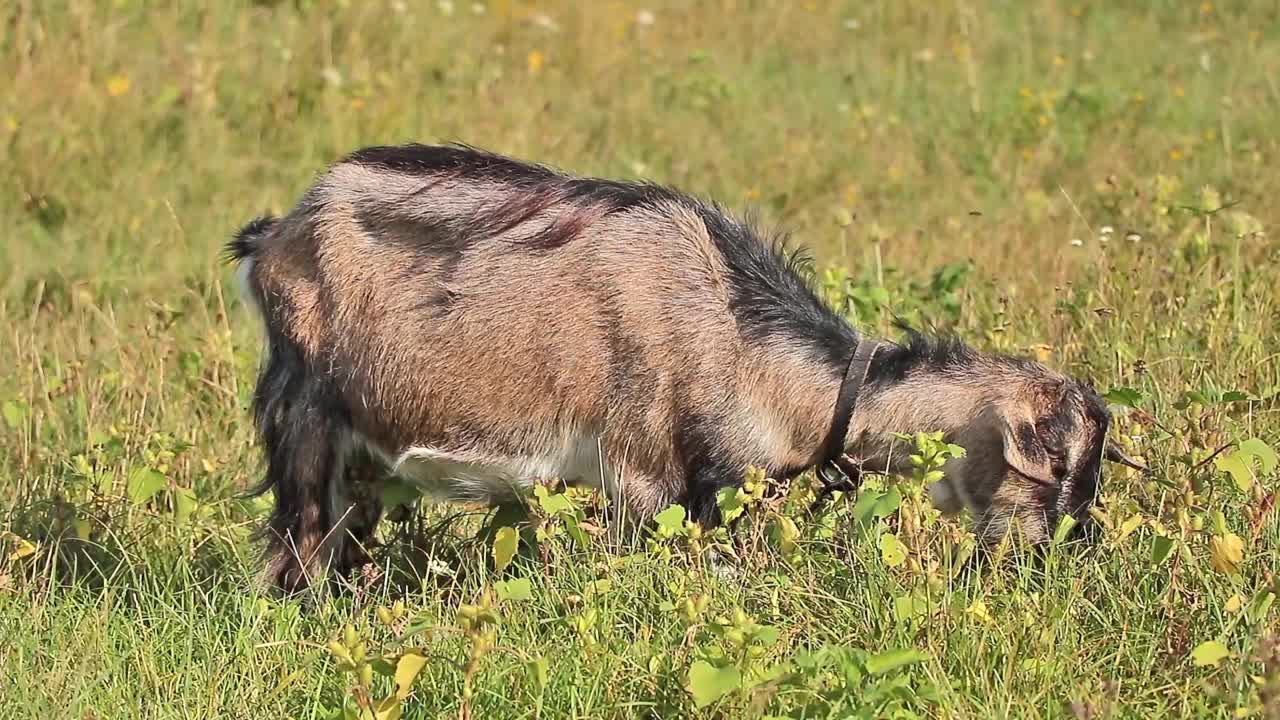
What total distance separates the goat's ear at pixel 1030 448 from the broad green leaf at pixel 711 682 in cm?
127

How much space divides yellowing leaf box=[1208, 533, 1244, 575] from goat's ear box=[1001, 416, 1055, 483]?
1.74 ft

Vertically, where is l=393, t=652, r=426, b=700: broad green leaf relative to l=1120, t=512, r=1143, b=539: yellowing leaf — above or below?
below

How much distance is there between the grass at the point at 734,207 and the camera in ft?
13.5

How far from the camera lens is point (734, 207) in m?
9.06

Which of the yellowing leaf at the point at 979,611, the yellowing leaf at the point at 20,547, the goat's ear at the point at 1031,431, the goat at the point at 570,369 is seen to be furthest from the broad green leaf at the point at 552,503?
the yellowing leaf at the point at 20,547

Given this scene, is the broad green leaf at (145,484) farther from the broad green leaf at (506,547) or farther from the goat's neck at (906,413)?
the goat's neck at (906,413)

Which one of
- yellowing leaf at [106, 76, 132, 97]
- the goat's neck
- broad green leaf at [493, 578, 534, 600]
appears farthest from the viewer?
yellowing leaf at [106, 76, 132, 97]

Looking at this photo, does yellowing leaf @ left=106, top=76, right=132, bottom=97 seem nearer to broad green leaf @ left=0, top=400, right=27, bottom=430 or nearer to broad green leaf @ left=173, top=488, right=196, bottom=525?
broad green leaf @ left=0, top=400, right=27, bottom=430

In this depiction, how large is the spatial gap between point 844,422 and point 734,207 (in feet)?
14.5

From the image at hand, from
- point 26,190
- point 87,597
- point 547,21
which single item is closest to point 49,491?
point 87,597

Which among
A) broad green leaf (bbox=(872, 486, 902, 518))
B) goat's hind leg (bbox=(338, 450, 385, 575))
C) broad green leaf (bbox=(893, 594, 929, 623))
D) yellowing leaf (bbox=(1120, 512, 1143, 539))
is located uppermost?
broad green leaf (bbox=(872, 486, 902, 518))

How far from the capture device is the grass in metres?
4.12

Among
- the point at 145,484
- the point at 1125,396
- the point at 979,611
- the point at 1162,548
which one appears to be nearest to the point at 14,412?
the point at 145,484

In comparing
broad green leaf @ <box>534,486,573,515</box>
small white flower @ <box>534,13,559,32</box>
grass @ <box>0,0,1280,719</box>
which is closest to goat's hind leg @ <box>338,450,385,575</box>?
grass @ <box>0,0,1280,719</box>
